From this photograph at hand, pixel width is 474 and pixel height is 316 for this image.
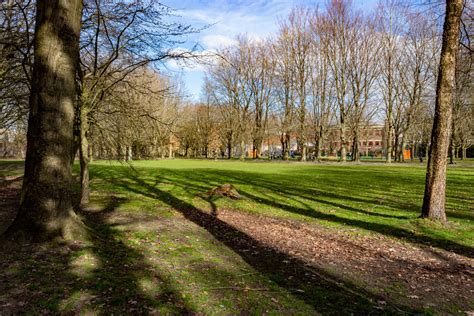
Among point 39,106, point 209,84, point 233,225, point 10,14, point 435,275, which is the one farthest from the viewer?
point 209,84

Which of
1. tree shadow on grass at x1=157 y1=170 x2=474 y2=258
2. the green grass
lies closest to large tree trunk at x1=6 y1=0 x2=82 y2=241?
the green grass

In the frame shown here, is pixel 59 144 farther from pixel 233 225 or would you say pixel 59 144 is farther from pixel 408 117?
pixel 408 117

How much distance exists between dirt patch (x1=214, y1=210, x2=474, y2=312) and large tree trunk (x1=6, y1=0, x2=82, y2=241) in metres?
4.39

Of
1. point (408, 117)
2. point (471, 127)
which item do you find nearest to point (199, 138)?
point (408, 117)

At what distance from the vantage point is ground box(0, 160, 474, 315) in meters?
4.08

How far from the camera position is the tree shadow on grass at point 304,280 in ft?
14.2

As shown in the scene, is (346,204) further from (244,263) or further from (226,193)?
(244,263)

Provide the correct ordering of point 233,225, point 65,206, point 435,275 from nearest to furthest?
point 65,206, point 435,275, point 233,225

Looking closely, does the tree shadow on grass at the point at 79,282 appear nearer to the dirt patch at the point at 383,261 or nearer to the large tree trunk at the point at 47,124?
the large tree trunk at the point at 47,124

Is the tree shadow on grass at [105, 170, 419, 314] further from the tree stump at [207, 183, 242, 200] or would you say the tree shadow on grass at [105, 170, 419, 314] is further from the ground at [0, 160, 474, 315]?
the tree stump at [207, 183, 242, 200]

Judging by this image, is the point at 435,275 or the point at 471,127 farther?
the point at 471,127

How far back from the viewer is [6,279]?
4.13 metres

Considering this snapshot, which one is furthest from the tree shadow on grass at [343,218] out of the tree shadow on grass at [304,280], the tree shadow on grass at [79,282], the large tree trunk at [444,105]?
the tree shadow on grass at [79,282]

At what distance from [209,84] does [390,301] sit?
59.9m
